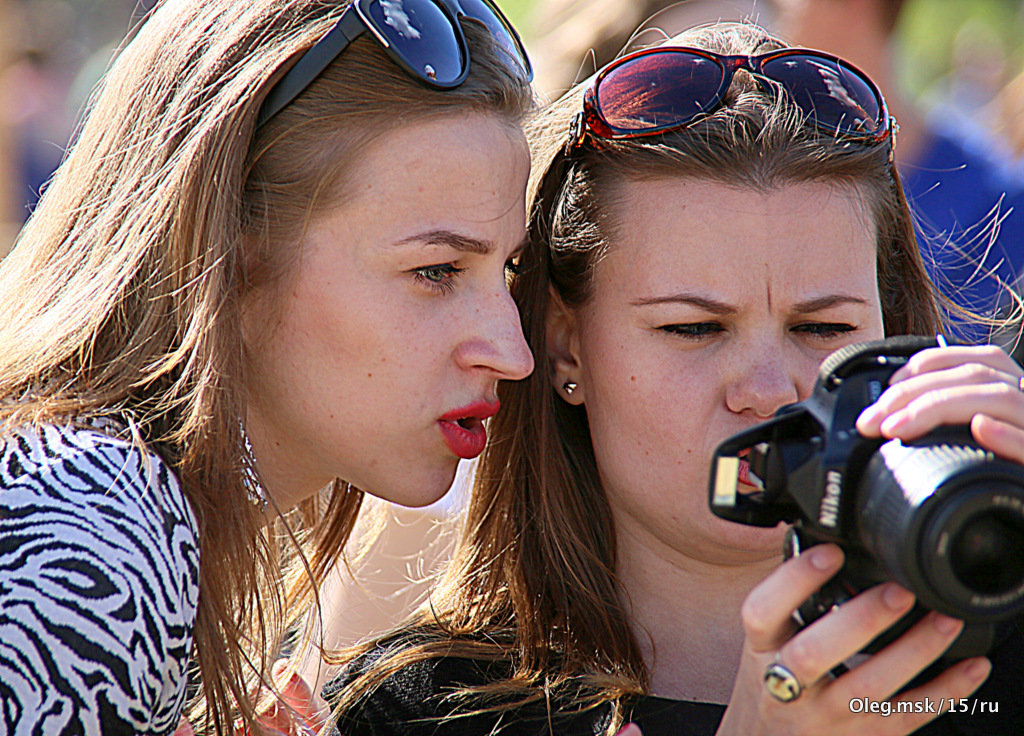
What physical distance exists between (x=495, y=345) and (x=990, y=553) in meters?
0.92

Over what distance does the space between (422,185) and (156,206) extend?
41cm

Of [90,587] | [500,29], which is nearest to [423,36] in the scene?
[500,29]

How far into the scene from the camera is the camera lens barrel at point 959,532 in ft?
3.35

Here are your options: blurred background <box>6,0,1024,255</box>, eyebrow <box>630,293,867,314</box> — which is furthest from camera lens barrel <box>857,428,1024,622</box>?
blurred background <box>6,0,1024,255</box>

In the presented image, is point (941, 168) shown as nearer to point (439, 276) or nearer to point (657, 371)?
point (657, 371)

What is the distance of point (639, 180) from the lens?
6.37 ft

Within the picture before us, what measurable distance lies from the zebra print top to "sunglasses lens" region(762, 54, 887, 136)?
1.21 m

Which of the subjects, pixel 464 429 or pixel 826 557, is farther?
pixel 464 429

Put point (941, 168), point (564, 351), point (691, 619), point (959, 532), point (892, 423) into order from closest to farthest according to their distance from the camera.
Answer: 1. point (959, 532)
2. point (892, 423)
3. point (691, 619)
4. point (564, 351)
5. point (941, 168)

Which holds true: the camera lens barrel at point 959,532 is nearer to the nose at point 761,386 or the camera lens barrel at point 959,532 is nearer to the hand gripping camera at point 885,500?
the hand gripping camera at point 885,500

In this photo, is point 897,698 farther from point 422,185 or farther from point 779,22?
point 779,22

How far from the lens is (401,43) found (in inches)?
70.7

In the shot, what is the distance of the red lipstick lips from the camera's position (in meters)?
1.84

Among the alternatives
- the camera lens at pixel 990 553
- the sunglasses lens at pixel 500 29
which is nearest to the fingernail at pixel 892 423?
the camera lens at pixel 990 553
